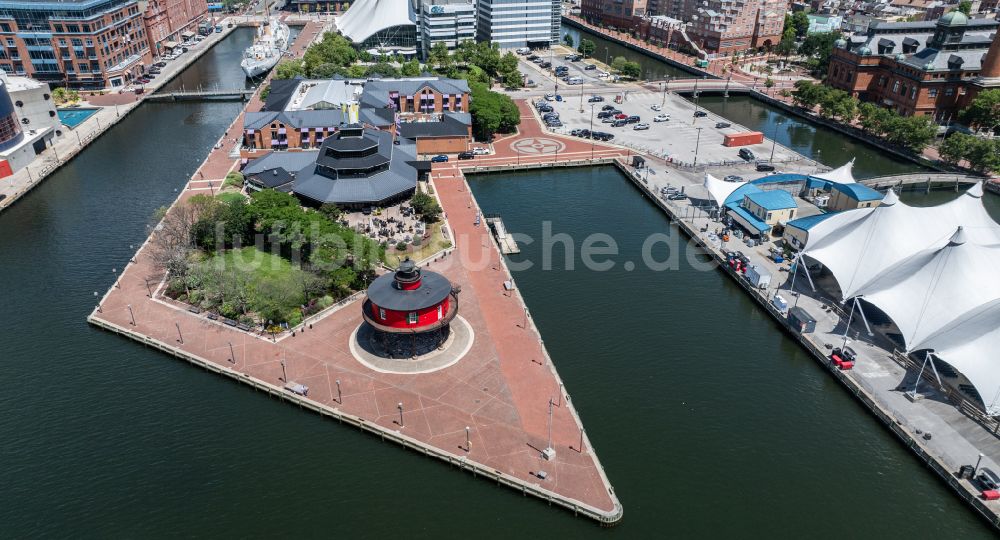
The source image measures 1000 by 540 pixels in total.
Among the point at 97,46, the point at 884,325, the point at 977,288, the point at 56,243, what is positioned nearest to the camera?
the point at 977,288

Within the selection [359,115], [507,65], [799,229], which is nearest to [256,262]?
[359,115]

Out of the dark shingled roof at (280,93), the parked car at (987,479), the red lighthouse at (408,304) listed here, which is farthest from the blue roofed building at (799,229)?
the dark shingled roof at (280,93)

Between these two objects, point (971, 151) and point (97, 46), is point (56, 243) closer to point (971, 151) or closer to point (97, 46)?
point (97, 46)

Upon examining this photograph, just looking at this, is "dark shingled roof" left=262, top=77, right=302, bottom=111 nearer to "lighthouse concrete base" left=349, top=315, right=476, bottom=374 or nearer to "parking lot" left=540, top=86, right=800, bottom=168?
"parking lot" left=540, top=86, right=800, bottom=168

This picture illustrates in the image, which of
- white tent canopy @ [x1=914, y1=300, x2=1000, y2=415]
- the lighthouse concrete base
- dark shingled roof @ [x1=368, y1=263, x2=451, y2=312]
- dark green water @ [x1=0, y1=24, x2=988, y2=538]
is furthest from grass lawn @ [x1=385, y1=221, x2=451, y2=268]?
white tent canopy @ [x1=914, y1=300, x2=1000, y2=415]

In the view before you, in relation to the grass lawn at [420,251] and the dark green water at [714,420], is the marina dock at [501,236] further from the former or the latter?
the grass lawn at [420,251]

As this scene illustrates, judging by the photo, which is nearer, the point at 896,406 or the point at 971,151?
the point at 896,406

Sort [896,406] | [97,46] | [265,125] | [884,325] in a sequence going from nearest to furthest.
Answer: [896,406] → [884,325] → [265,125] → [97,46]

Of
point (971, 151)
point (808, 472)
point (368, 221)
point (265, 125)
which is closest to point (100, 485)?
point (368, 221)

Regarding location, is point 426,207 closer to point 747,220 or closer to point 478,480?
point 747,220
